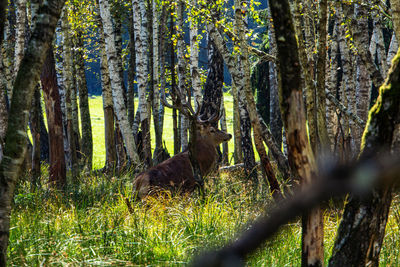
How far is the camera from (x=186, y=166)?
809 centimetres

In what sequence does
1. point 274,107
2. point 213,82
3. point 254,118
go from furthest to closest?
point 274,107 < point 213,82 < point 254,118

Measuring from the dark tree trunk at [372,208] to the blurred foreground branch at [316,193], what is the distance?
1769mm

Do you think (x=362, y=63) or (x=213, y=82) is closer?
(x=362, y=63)

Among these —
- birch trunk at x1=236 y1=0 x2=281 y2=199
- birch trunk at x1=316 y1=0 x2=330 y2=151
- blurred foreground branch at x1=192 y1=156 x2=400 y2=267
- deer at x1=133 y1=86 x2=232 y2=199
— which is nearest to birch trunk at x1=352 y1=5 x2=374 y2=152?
birch trunk at x1=316 y1=0 x2=330 y2=151

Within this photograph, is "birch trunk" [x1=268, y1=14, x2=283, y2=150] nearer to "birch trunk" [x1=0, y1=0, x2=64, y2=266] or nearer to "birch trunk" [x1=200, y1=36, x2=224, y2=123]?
"birch trunk" [x1=200, y1=36, x2=224, y2=123]

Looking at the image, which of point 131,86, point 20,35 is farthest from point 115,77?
point 131,86

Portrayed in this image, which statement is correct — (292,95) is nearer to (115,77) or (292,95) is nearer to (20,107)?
(20,107)

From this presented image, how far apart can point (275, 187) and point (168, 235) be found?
6.45ft

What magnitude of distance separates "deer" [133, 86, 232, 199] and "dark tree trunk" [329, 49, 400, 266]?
3976 millimetres

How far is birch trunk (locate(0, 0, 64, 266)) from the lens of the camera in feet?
9.50

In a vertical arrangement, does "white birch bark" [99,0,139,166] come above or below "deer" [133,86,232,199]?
above

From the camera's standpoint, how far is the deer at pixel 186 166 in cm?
684

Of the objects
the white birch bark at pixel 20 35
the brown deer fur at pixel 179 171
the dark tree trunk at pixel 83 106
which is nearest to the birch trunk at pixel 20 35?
the white birch bark at pixel 20 35

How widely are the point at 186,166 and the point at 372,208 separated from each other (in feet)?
18.9
